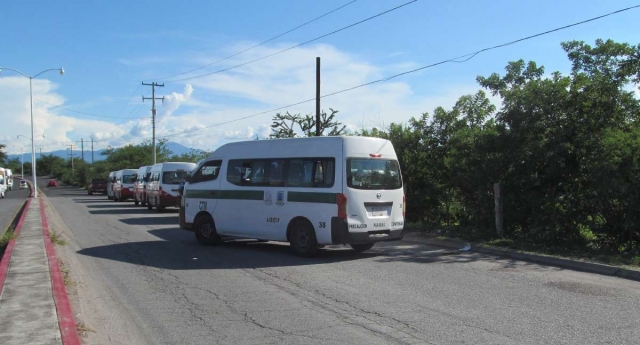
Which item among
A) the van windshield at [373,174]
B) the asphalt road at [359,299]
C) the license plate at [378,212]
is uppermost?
the van windshield at [373,174]

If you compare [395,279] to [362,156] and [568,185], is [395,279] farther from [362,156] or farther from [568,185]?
[568,185]

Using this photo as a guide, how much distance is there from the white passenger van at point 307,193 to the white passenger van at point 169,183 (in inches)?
514

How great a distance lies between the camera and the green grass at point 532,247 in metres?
9.83

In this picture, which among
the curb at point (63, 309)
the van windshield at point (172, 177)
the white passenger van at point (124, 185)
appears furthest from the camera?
the white passenger van at point (124, 185)

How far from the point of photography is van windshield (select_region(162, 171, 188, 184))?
83.7ft

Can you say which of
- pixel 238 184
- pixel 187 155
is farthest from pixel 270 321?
pixel 187 155

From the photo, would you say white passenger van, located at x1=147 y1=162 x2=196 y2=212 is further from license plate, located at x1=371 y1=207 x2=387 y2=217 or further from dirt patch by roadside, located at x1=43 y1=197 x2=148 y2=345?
license plate, located at x1=371 y1=207 x2=387 y2=217

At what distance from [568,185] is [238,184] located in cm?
739

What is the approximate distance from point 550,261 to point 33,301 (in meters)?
8.62

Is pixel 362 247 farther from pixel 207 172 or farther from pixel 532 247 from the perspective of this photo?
pixel 207 172

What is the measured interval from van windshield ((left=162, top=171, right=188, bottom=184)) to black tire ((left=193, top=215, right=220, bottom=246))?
13037 millimetres

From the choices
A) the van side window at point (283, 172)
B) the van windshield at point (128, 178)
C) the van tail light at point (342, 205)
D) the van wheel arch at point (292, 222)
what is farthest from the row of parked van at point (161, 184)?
the van tail light at point (342, 205)

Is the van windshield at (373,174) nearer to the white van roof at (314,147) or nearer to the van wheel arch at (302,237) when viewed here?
the white van roof at (314,147)

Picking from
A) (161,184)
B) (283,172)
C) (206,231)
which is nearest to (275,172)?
(283,172)
